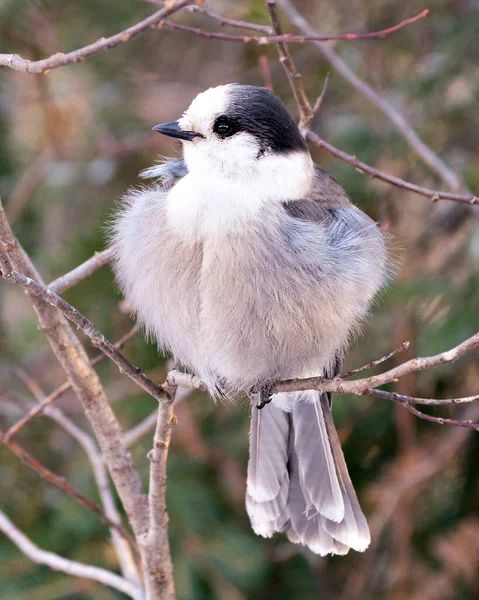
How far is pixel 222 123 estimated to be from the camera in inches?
90.4

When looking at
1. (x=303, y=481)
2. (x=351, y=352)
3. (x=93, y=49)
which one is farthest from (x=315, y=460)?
(x=93, y=49)

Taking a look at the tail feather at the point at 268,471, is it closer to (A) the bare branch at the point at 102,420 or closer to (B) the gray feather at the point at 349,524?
(B) the gray feather at the point at 349,524

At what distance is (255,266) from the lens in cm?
218

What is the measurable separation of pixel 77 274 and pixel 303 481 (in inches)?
38.0

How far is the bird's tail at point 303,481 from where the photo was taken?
97.8 inches

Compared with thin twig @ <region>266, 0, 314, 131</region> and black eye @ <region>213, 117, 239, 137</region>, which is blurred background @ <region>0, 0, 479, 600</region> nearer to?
thin twig @ <region>266, 0, 314, 131</region>

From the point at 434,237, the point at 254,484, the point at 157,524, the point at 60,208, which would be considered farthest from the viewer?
the point at 60,208

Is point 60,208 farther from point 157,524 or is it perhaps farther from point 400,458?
point 157,524

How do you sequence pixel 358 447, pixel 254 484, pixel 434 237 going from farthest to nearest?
1. pixel 434 237
2. pixel 358 447
3. pixel 254 484

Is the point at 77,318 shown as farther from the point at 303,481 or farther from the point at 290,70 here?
the point at 303,481

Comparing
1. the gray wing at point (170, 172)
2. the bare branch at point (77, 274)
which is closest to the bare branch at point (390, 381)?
the bare branch at point (77, 274)

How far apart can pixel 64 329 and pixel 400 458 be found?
1915 mm

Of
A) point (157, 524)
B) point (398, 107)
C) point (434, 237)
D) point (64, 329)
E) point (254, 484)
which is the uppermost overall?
point (398, 107)

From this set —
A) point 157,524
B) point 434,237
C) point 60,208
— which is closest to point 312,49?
point 434,237
